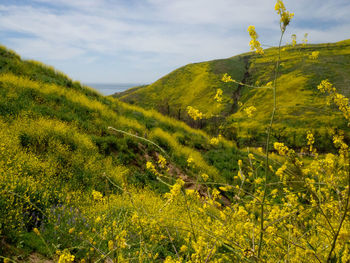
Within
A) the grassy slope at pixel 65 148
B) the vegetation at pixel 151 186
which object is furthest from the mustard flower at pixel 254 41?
the grassy slope at pixel 65 148

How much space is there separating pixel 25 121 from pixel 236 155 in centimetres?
797

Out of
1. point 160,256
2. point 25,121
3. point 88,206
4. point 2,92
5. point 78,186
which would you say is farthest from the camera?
point 2,92

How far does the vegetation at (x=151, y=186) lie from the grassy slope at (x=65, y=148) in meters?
0.03

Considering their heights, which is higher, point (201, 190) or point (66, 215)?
point (66, 215)

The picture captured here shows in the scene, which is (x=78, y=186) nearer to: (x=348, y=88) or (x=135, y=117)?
(x=135, y=117)

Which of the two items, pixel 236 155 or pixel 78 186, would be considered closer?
→ pixel 78 186

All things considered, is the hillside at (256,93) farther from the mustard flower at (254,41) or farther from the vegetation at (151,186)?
the mustard flower at (254,41)

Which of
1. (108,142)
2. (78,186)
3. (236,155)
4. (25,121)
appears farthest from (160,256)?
(236,155)

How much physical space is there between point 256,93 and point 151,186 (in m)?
23.8

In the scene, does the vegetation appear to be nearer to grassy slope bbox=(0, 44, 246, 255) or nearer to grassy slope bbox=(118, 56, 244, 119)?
grassy slope bbox=(0, 44, 246, 255)

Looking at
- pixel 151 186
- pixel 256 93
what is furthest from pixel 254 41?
pixel 256 93

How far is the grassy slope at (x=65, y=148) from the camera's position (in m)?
3.76

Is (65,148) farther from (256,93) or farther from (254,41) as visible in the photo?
(256,93)

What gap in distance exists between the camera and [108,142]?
6.79 meters
